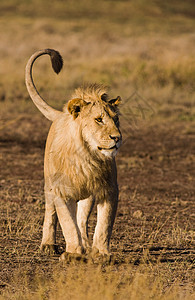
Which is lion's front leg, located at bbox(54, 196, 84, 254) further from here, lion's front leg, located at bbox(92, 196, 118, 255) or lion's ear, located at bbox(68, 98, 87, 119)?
lion's ear, located at bbox(68, 98, 87, 119)

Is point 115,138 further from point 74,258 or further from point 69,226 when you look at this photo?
point 74,258

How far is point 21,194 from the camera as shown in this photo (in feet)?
24.8

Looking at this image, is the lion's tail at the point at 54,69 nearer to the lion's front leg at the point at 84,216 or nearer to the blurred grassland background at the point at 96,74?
the blurred grassland background at the point at 96,74

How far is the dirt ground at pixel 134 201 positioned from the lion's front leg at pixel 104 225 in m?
0.25

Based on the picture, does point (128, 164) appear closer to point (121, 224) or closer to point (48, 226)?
point (121, 224)

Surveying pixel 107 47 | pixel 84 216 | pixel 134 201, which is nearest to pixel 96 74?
pixel 134 201

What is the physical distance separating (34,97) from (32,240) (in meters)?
1.49

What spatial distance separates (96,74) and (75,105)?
729 inches

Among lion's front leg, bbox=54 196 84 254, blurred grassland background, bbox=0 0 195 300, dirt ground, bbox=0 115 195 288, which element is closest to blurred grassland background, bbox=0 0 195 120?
blurred grassland background, bbox=0 0 195 300

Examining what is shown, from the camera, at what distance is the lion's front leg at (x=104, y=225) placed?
4.60m

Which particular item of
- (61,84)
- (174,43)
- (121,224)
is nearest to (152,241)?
(121,224)

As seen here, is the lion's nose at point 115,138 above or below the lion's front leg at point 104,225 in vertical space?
above

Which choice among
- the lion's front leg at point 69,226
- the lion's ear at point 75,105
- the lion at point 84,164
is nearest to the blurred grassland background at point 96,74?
the lion's front leg at point 69,226

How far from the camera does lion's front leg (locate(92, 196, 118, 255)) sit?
15.1ft
